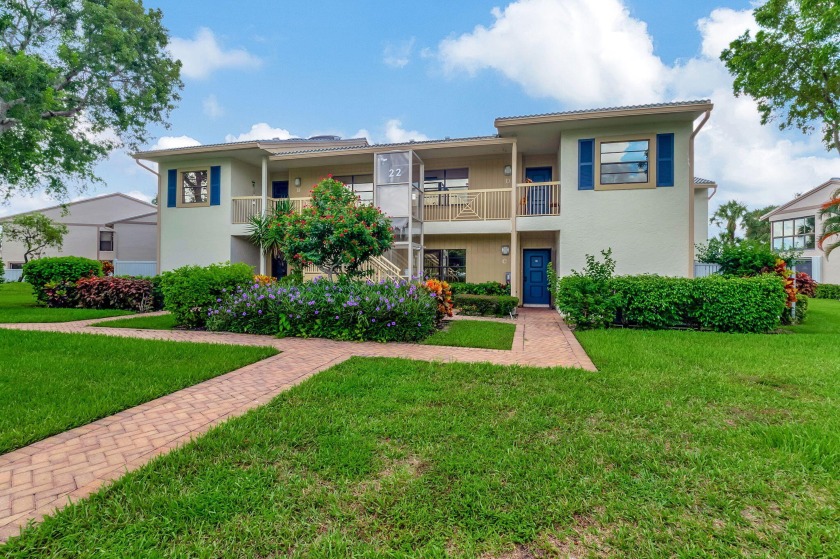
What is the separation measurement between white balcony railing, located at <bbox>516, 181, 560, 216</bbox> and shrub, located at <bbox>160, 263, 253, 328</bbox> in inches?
346

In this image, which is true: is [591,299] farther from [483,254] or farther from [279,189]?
[279,189]

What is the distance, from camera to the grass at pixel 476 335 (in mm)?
6984

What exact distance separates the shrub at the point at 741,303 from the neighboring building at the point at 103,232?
26.3m

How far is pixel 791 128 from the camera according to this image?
14.9m

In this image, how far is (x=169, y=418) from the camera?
3.50 metres

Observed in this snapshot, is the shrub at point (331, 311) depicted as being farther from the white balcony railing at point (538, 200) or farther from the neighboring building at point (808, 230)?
the neighboring building at point (808, 230)

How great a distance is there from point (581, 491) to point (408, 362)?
3288mm

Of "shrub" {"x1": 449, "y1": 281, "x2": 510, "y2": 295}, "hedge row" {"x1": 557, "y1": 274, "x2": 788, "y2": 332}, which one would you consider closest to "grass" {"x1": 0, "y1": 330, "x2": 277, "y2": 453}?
"hedge row" {"x1": 557, "y1": 274, "x2": 788, "y2": 332}

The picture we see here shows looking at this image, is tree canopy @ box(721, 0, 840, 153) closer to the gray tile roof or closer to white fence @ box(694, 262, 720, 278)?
the gray tile roof

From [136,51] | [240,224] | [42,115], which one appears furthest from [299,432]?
[136,51]

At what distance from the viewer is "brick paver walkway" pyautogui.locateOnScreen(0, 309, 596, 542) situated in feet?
7.86

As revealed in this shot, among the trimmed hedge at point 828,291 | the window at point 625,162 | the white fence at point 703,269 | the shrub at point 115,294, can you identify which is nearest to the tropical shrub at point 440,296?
the window at point 625,162

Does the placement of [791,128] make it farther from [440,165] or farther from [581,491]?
[581,491]

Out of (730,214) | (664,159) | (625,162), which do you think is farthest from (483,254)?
(730,214)
